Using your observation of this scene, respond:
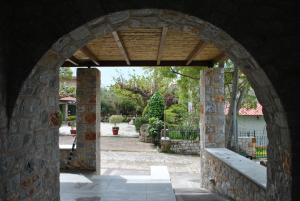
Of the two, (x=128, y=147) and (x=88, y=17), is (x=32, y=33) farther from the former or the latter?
(x=128, y=147)

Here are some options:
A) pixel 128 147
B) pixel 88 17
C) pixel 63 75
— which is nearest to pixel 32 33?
pixel 88 17

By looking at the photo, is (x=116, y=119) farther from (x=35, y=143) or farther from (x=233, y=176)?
(x=35, y=143)

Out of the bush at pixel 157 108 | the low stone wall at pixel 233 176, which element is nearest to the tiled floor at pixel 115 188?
the low stone wall at pixel 233 176

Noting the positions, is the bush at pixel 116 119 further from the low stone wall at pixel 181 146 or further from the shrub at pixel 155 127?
the low stone wall at pixel 181 146

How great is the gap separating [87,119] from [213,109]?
9.52 feet

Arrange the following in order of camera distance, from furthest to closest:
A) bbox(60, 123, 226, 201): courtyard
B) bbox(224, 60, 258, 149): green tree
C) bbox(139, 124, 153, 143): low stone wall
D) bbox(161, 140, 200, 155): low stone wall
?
bbox(139, 124, 153, 143): low stone wall
bbox(161, 140, 200, 155): low stone wall
bbox(224, 60, 258, 149): green tree
bbox(60, 123, 226, 201): courtyard

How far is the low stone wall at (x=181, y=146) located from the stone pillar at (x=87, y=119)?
23.7 feet

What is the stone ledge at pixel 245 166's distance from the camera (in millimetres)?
4586

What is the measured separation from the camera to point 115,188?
6.90m

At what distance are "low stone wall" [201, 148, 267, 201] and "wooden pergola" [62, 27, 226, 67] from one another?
2000 millimetres

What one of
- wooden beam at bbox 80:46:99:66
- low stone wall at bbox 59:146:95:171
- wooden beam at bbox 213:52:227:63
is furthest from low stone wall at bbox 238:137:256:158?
wooden beam at bbox 80:46:99:66

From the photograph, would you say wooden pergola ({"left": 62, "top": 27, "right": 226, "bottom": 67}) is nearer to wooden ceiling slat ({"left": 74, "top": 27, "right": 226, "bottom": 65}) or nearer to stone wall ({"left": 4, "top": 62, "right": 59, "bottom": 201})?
wooden ceiling slat ({"left": 74, "top": 27, "right": 226, "bottom": 65})

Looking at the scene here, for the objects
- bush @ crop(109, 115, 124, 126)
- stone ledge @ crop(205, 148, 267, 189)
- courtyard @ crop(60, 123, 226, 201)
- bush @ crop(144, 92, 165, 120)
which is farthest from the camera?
bush @ crop(109, 115, 124, 126)

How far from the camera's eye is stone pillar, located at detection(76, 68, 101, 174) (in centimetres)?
848
